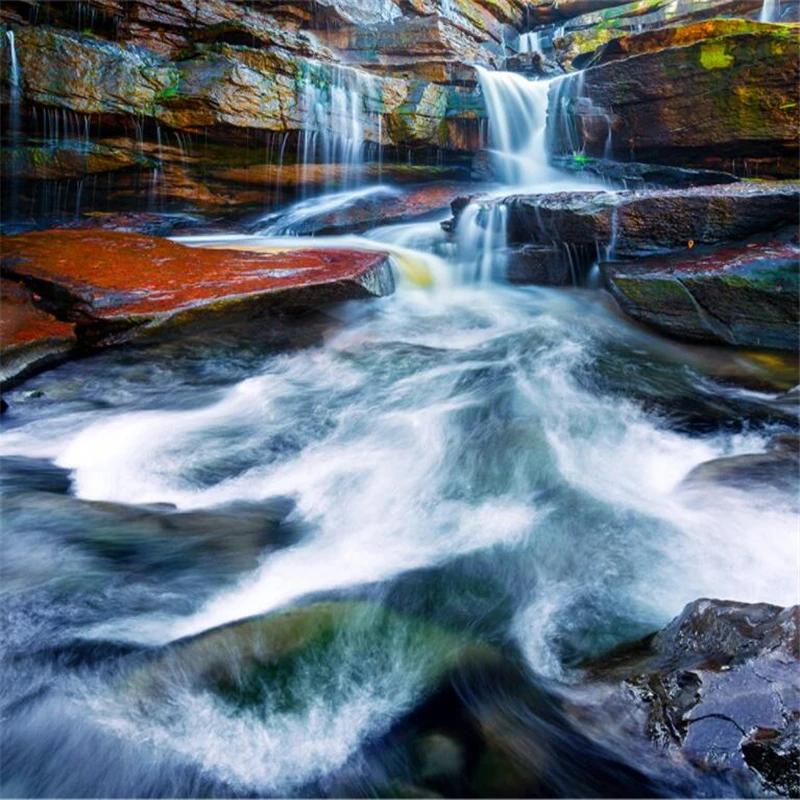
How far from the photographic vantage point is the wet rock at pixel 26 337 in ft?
17.4

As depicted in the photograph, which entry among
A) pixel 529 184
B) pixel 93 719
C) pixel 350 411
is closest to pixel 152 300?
pixel 350 411

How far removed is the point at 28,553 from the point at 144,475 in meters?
0.99

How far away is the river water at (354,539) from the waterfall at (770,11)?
15.5 meters

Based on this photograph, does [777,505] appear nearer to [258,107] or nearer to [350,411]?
[350,411]

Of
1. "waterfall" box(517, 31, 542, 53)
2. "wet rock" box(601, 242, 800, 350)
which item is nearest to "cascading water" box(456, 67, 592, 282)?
"wet rock" box(601, 242, 800, 350)

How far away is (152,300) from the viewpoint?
19.6ft

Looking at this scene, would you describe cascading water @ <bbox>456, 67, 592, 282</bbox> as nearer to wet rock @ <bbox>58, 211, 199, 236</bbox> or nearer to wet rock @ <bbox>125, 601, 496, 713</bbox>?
wet rock @ <bbox>58, 211, 199, 236</bbox>

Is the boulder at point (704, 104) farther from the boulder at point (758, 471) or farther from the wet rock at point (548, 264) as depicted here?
the boulder at point (758, 471)

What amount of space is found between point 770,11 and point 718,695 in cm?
2066

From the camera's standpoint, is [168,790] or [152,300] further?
[152,300]

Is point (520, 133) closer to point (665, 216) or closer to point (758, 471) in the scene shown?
Result: point (665, 216)

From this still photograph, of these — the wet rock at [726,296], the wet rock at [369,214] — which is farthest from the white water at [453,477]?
the wet rock at [369,214]

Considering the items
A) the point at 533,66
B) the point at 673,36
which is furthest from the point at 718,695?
the point at 533,66

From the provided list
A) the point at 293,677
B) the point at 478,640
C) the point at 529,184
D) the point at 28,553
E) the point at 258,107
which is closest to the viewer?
the point at 293,677
